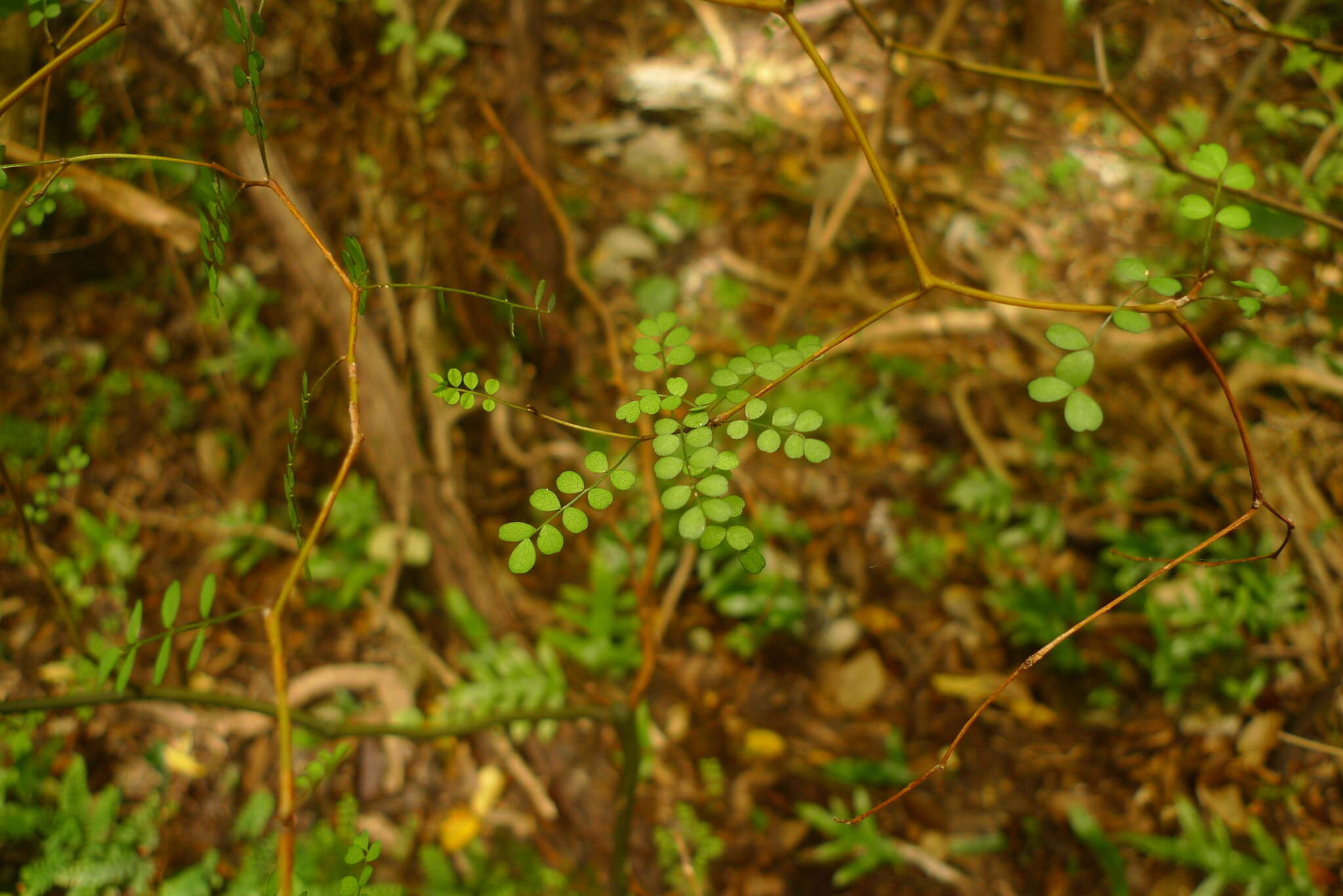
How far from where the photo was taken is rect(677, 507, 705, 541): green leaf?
737 mm

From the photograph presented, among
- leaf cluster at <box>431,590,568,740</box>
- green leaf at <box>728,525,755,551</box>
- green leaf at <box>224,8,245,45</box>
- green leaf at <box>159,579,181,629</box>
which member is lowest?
leaf cluster at <box>431,590,568,740</box>

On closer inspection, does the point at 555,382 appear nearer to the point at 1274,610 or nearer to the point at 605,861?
the point at 605,861

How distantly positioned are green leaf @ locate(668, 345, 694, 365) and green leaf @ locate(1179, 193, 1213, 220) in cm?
54

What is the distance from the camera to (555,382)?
10.5 ft

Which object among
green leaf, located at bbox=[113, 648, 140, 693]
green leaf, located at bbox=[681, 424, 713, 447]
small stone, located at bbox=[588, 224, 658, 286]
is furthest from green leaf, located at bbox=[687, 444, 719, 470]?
small stone, located at bbox=[588, 224, 658, 286]

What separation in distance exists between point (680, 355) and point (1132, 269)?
492 millimetres

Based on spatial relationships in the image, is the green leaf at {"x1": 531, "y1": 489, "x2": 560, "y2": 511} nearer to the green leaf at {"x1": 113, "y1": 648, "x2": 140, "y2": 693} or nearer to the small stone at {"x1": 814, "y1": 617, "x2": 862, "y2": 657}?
the green leaf at {"x1": 113, "y1": 648, "x2": 140, "y2": 693}

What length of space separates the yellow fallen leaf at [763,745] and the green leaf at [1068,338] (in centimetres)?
203

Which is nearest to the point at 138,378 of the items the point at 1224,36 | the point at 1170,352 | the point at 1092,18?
the point at 1170,352

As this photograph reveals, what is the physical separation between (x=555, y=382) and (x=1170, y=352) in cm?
240

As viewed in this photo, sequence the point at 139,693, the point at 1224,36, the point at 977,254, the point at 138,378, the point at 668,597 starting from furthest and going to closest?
the point at 1224,36, the point at 977,254, the point at 138,378, the point at 668,597, the point at 139,693

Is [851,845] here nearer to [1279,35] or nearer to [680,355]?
[680,355]

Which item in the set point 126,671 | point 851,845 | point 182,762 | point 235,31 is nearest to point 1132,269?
point 235,31

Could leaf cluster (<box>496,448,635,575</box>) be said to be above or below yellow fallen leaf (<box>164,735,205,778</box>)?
above
